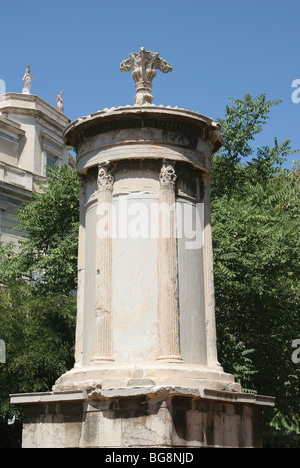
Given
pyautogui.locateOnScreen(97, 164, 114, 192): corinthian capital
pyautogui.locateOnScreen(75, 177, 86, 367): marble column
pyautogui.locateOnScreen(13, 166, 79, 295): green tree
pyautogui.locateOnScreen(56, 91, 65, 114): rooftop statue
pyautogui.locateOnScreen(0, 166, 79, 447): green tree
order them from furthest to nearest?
1. pyautogui.locateOnScreen(56, 91, 65, 114): rooftop statue
2. pyautogui.locateOnScreen(13, 166, 79, 295): green tree
3. pyautogui.locateOnScreen(0, 166, 79, 447): green tree
4. pyautogui.locateOnScreen(75, 177, 86, 367): marble column
5. pyautogui.locateOnScreen(97, 164, 114, 192): corinthian capital

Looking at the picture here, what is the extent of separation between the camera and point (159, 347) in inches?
409

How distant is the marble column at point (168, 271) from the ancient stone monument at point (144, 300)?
18 millimetres

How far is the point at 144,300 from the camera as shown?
1070cm

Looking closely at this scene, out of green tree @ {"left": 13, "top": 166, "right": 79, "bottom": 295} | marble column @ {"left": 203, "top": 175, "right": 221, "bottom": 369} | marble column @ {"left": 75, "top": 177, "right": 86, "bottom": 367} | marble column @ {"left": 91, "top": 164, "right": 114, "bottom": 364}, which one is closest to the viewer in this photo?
marble column @ {"left": 91, "top": 164, "right": 114, "bottom": 364}

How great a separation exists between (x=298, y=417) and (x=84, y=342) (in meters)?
9.94

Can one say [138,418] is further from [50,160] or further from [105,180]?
[50,160]

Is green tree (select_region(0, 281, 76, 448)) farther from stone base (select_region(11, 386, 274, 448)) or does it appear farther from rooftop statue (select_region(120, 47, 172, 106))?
rooftop statue (select_region(120, 47, 172, 106))

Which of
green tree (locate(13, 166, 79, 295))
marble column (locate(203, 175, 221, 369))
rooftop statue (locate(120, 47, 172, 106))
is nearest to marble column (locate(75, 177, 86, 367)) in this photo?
rooftop statue (locate(120, 47, 172, 106))

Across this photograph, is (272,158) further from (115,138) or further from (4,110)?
(4,110)

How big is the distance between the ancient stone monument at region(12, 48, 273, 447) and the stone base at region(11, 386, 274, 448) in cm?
2

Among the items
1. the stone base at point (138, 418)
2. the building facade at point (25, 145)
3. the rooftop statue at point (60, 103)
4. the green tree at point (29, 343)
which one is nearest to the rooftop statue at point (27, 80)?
the building facade at point (25, 145)

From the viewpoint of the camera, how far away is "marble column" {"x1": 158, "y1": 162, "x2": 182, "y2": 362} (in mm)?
10328

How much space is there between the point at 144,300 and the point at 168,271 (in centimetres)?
64
